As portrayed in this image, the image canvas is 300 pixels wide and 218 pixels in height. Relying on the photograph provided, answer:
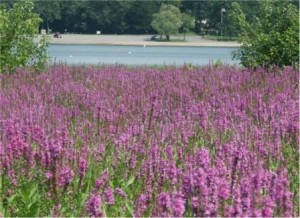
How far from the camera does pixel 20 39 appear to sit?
14.5 m

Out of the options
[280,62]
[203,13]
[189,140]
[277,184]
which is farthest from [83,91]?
[203,13]

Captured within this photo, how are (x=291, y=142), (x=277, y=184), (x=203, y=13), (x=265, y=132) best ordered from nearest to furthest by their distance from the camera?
(x=277, y=184) < (x=291, y=142) < (x=265, y=132) < (x=203, y=13)

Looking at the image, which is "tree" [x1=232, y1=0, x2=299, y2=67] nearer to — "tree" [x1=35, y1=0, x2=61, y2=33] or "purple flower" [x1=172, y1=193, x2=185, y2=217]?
"purple flower" [x1=172, y1=193, x2=185, y2=217]

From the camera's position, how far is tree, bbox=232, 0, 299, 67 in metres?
15.2

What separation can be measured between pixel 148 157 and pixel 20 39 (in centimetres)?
1006

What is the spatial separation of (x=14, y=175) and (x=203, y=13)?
64.7 meters

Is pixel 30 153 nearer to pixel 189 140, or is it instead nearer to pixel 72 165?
pixel 72 165

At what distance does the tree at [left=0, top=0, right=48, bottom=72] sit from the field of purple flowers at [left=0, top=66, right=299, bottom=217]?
17.7 ft

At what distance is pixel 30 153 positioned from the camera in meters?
4.85

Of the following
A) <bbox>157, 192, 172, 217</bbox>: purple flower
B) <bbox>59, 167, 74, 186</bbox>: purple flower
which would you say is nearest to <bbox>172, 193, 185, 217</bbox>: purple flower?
<bbox>157, 192, 172, 217</bbox>: purple flower

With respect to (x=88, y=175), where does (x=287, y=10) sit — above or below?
above

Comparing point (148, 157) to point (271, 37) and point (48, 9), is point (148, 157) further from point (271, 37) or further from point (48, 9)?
point (48, 9)

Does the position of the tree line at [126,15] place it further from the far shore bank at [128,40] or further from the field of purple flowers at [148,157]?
the field of purple flowers at [148,157]

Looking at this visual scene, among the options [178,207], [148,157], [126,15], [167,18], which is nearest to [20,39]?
[148,157]
